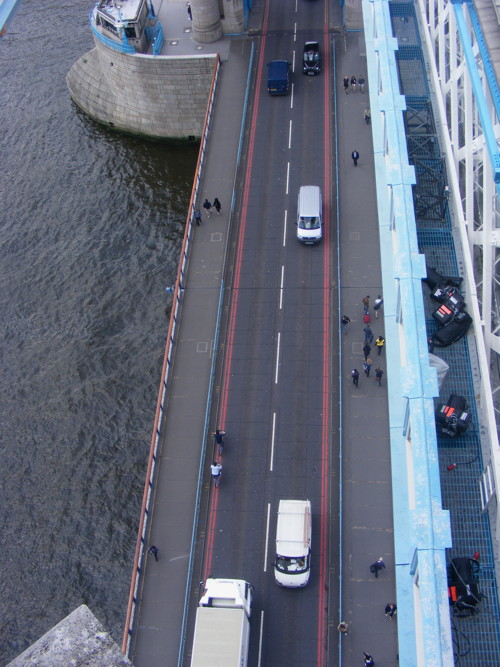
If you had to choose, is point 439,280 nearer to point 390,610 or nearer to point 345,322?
point 345,322

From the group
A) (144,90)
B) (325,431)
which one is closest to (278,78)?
(144,90)

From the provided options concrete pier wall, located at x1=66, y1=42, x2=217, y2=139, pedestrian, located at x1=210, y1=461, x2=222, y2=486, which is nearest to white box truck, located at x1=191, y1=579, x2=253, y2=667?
pedestrian, located at x1=210, y1=461, x2=222, y2=486

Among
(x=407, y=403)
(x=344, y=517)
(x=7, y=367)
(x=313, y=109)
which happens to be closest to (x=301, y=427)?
(x=344, y=517)

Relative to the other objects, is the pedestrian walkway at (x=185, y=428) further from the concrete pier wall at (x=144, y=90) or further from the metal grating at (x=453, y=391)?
the metal grating at (x=453, y=391)

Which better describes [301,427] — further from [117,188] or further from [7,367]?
[117,188]

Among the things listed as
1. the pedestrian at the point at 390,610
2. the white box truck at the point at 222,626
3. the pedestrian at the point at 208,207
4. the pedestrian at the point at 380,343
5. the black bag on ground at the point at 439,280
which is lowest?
the white box truck at the point at 222,626

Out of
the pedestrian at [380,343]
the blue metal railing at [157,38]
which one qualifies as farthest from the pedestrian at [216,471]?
the blue metal railing at [157,38]

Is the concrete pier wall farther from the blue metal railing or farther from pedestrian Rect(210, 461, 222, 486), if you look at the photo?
pedestrian Rect(210, 461, 222, 486)
